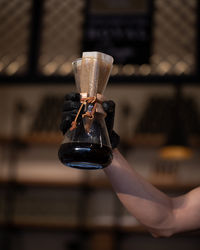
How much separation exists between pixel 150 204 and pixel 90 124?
0.41m

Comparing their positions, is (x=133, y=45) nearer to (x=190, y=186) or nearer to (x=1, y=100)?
(x=190, y=186)

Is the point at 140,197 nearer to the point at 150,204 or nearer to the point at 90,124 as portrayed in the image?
the point at 150,204

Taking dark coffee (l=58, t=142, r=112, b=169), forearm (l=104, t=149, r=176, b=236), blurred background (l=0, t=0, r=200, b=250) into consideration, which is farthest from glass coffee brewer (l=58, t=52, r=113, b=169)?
blurred background (l=0, t=0, r=200, b=250)

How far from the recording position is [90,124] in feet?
3.53

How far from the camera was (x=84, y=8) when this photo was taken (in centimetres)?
195

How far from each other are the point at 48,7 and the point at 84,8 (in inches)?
6.4

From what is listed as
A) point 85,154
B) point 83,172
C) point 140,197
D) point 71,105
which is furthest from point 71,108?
point 83,172

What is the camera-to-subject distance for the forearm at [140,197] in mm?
1324

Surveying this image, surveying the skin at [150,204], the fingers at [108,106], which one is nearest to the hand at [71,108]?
the fingers at [108,106]

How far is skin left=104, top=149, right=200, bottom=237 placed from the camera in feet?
4.36

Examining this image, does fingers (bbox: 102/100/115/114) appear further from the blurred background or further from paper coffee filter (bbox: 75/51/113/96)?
the blurred background

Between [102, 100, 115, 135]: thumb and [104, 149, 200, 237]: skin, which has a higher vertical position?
[102, 100, 115, 135]: thumb

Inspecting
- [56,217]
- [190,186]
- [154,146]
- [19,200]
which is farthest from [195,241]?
[19,200]

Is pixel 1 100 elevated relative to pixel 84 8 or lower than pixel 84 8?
lower
